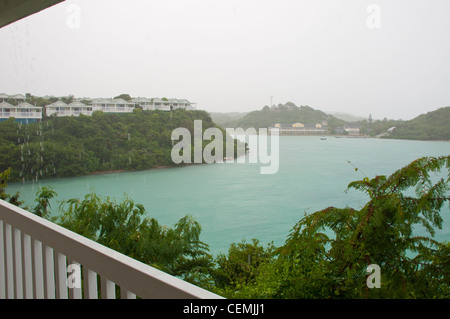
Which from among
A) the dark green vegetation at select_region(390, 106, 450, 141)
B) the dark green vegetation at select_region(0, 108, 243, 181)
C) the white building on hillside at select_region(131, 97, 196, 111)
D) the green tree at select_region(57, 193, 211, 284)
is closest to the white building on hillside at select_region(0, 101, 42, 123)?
the dark green vegetation at select_region(0, 108, 243, 181)

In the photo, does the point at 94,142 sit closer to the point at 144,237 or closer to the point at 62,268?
the point at 144,237

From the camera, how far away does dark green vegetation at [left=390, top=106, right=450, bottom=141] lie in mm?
2938

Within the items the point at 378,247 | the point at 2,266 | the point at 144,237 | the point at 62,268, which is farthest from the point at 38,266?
the point at 144,237

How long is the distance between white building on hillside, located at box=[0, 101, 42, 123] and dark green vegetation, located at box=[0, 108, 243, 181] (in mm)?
167

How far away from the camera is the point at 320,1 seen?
614 centimetres

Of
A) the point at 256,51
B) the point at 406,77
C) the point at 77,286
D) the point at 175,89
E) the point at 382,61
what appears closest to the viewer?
the point at 77,286

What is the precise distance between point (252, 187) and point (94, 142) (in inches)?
147

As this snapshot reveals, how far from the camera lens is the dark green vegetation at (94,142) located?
754cm

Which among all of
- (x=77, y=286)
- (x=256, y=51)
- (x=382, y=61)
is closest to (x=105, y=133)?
(x=256, y=51)

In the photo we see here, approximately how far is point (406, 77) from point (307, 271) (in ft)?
12.5

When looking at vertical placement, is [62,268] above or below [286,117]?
below

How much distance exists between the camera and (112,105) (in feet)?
26.5
